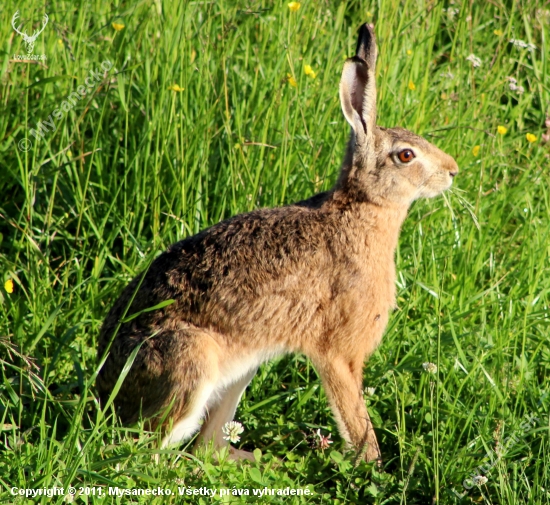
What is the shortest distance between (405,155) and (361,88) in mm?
402

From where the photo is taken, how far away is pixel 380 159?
412 cm

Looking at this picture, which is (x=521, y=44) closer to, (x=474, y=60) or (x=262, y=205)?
(x=474, y=60)

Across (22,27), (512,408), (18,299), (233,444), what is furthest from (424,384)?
(22,27)

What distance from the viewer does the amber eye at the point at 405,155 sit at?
4.12 meters

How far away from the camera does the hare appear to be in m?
3.70

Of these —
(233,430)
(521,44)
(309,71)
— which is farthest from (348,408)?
(521,44)

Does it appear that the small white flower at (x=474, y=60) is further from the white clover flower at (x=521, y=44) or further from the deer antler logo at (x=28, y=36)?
the deer antler logo at (x=28, y=36)

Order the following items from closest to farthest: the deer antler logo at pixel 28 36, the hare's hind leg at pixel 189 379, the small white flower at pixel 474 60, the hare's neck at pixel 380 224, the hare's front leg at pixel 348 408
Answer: the hare's hind leg at pixel 189 379
the hare's front leg at pixel 348 408
the hare's neck at pixel 380 224
the deer antler logo at pixel 28 36
the small white flower at pixel 474 60

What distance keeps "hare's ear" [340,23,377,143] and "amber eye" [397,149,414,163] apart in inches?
7.1

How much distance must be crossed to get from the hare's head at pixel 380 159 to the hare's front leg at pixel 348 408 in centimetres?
88

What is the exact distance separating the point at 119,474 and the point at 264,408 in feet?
3.64

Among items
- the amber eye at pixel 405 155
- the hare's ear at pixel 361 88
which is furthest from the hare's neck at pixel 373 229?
the hare's ear at pixel 361 88

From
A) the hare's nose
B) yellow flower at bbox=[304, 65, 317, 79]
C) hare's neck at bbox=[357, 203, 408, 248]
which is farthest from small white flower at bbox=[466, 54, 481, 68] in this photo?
hare's neck at bbox=[357, 203, 408, 248]

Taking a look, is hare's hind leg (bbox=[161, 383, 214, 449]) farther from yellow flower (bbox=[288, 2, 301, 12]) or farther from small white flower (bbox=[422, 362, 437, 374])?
yellow flower (bbox=[288, 2, 301, 12])
